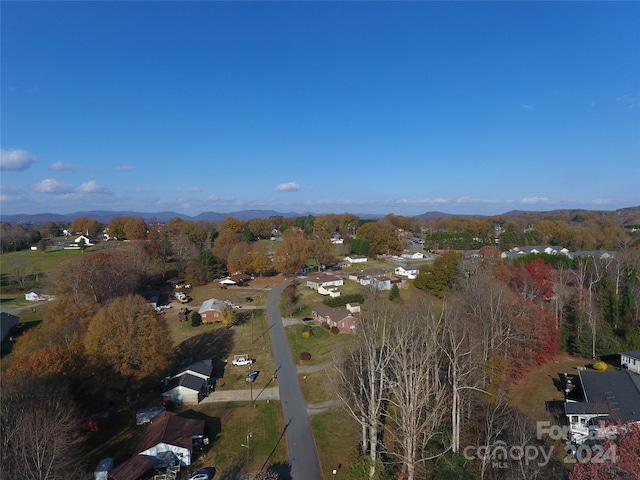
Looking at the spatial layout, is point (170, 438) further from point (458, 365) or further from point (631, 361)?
point (631, 361)

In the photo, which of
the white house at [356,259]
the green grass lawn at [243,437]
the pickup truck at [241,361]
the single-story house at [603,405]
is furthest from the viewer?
the white house at [356,259]

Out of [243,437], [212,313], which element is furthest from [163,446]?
[212,313]

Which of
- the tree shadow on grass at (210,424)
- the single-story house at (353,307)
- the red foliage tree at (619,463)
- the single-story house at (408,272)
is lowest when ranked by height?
the tree shadow on grass at (210,424)

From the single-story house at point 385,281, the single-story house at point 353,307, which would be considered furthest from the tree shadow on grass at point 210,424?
the single-story house at point 385,281

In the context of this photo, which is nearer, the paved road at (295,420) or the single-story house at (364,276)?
the paved road at (295,420)

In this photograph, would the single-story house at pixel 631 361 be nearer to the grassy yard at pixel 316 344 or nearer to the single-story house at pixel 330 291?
the grassy yard at pixel 316 344

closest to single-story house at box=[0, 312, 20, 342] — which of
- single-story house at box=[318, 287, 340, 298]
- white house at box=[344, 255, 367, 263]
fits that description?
single-story house at box=[318, 287, 340, 298]

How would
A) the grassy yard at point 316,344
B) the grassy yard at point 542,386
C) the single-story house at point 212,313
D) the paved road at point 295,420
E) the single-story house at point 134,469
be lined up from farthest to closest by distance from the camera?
the single-story house at point 212,313, the grassy yard at point 316,344, the grassy yard at point 542,386, the paved road at point 295,420, the single-story house at point 134,469
